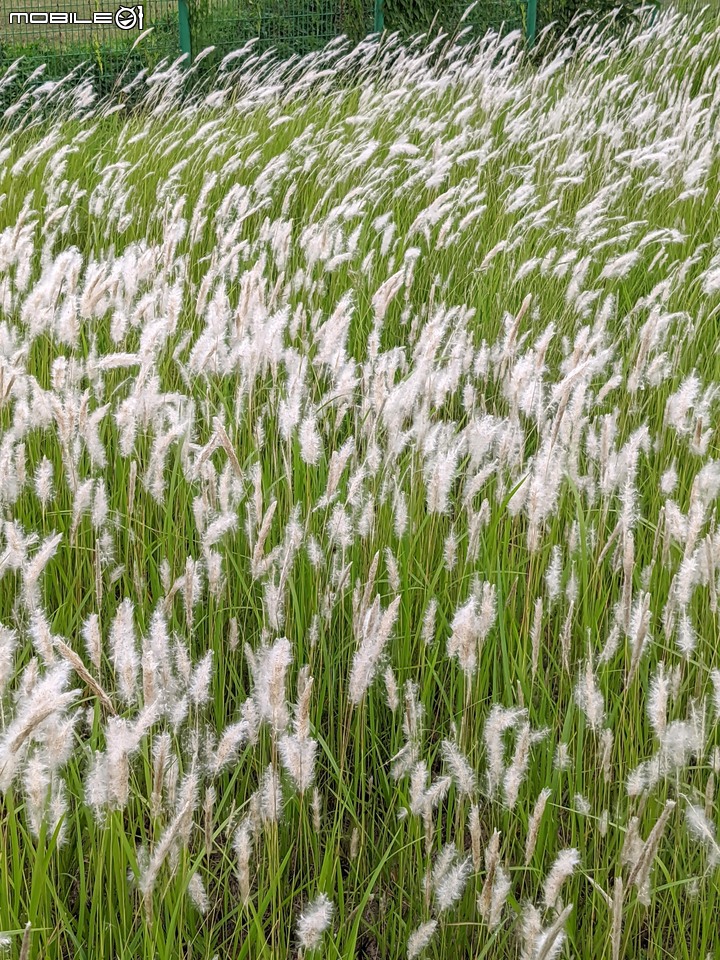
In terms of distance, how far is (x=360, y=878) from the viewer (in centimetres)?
124

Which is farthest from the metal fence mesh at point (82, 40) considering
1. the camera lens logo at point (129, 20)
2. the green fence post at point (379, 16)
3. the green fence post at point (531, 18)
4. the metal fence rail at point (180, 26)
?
the green fence post at point (531, 18)

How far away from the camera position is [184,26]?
9.02 meters

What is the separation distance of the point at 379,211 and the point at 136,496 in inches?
90.9

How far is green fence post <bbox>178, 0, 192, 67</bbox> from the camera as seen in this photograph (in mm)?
8969

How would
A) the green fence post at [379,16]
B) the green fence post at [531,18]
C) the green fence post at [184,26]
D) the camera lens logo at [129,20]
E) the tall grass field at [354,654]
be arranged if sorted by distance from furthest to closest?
the green fence post at [531,18]
the green fence post at [379,16]
the green fence post at [184,26]
the camera lens logo at [129,20]
the tall grass field at [354,654]

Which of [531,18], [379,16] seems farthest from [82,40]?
[531,18]

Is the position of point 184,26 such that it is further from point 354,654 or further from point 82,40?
point 354,654

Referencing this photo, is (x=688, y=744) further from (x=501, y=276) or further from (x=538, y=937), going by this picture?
(x=501, y=276)

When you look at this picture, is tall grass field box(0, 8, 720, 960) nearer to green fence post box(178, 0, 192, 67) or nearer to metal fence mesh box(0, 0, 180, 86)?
green fence post box(178, 0, 192, 67)

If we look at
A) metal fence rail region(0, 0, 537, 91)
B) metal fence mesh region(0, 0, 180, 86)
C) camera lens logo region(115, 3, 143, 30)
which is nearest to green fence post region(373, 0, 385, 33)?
metal fence rail region(0, 0, 537, 91)

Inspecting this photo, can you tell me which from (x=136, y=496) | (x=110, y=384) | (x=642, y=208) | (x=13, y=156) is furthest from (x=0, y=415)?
(x=13, y=156)

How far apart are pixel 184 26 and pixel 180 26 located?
0.12 feet

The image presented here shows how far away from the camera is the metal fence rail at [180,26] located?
9438 mm

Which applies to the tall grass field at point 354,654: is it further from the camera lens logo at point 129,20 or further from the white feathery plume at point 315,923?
the camera lens logo at point 129,20
